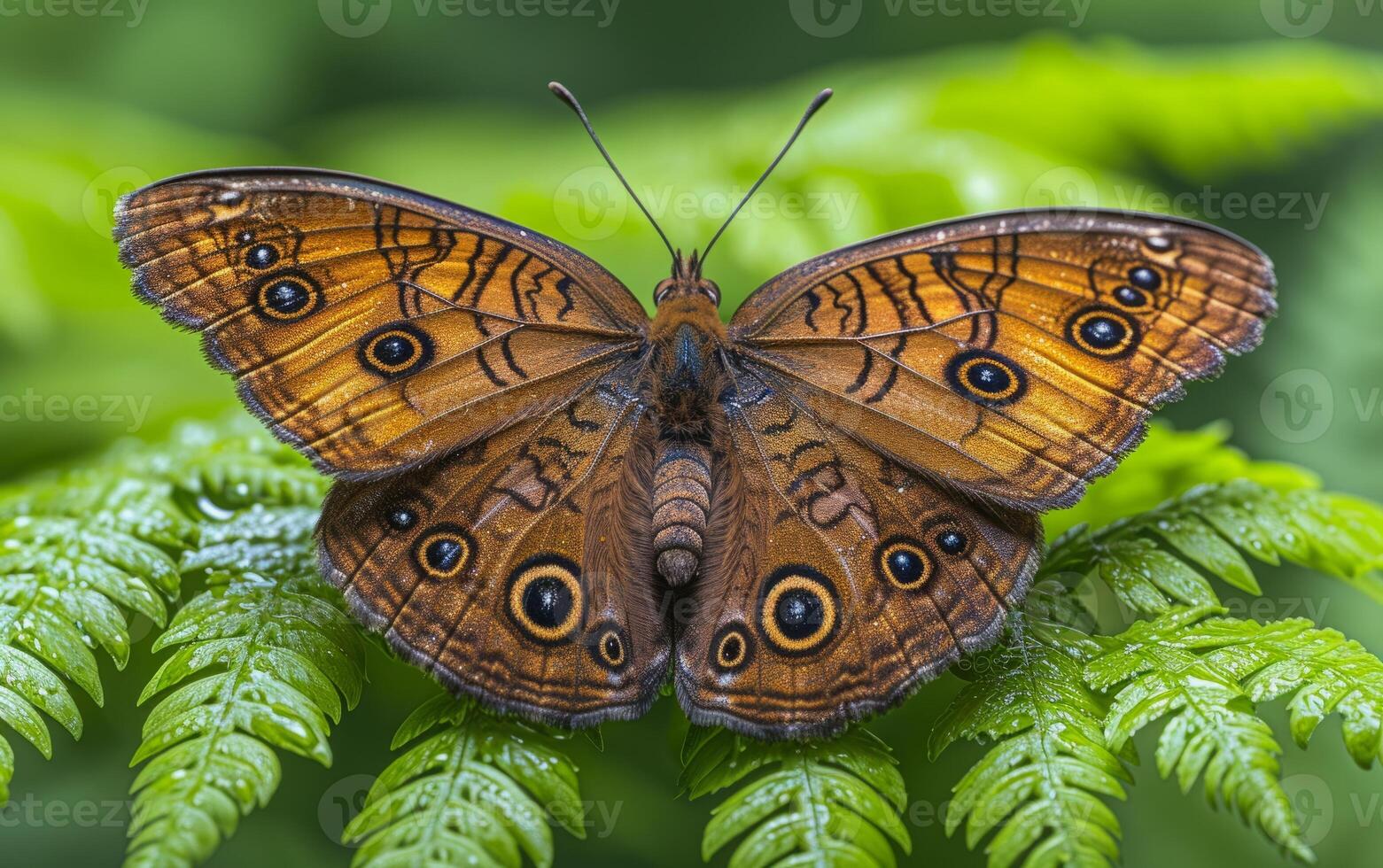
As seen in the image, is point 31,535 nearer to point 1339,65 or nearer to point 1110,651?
point 1110,651

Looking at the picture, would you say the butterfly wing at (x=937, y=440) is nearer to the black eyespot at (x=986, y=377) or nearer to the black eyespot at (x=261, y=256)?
the black eyespot at (x=986, y=377)

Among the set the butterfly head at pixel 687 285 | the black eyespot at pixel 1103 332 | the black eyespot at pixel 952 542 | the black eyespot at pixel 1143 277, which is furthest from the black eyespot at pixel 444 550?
the black eyespot at pixel 1143 277

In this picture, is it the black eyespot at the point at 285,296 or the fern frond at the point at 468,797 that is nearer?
the fern frond at the point at 468,797

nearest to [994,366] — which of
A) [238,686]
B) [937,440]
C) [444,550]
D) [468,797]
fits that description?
[937,440]

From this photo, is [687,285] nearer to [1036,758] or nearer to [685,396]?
[685,396]

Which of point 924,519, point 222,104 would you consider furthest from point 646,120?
point 924,519

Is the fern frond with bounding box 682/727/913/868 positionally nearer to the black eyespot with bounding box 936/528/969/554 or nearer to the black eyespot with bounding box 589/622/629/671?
the black eyespot with bounding box 589/622/629/671
